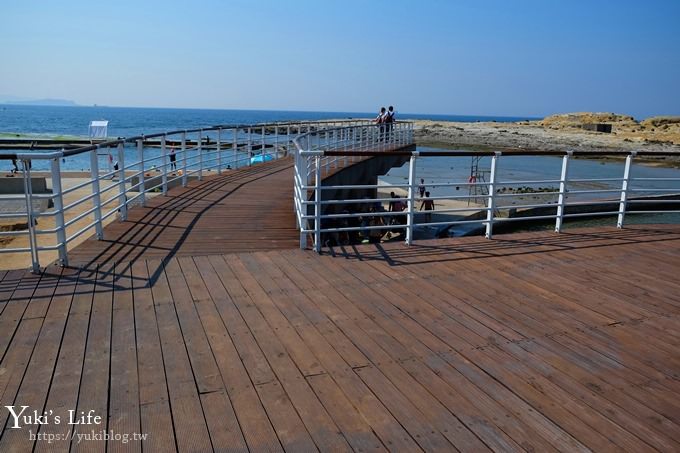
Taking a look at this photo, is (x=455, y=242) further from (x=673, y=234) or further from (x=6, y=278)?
(x=6, y=278)

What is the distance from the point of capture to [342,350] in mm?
3865

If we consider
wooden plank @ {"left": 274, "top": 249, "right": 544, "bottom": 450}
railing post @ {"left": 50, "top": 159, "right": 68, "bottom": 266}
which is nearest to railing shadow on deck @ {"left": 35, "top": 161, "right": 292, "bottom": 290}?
railing post @ {"left": 50, "top": 159, "right": 68, "bottom": 266}

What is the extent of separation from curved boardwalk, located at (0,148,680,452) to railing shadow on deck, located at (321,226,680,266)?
7 centimetres

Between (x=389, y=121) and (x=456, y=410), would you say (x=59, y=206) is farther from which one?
(x=389, y=121)

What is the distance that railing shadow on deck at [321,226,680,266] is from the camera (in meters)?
6.46

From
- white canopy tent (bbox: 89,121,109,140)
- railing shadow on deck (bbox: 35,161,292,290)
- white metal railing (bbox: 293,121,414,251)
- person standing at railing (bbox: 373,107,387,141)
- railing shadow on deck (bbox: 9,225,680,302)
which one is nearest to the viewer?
railing shadow on deck (bbox: 9,225,680,302)

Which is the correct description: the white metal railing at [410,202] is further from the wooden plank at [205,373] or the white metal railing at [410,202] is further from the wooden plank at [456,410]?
the wooden plank at [456,410]

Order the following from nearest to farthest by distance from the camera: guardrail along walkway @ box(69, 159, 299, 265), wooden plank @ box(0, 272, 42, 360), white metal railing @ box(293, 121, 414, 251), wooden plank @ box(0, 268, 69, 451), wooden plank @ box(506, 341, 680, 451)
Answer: wooden plank @ box(0, 268, 69, 451), wooden plank @ box(506, 341, 680, 451), wooden plank @ box(0, 272, 42, 360), guardrail along walkway @ box(69, 159, 299, 265), white metal railing @ box(293, 121, 414, 251)

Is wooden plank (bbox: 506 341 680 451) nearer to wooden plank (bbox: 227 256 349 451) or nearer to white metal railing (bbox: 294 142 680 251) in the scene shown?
wooden plank (bbox: 227 256 349 451)

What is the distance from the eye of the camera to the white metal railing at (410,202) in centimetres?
653

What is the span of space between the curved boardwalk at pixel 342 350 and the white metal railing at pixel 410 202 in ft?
2.18

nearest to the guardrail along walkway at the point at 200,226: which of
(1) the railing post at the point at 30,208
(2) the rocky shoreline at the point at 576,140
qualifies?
(1) the railing post at the point at 30,208

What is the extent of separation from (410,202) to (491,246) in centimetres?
136

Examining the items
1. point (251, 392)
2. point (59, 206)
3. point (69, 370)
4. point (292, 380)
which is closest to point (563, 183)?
point (292, 380)
